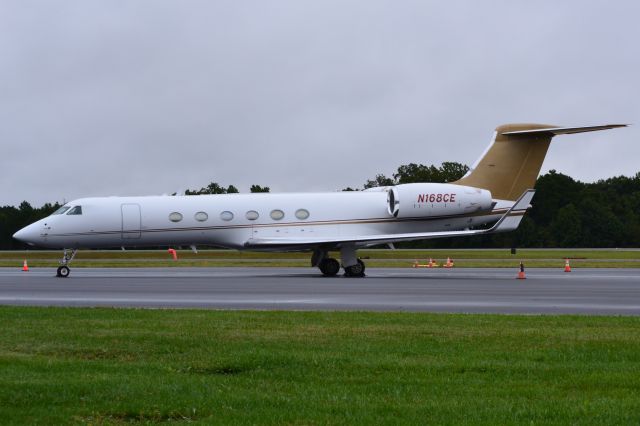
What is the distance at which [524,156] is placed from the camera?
105 feet

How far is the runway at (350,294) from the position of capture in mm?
16969

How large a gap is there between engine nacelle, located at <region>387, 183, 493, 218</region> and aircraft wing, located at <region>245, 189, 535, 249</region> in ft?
3.40

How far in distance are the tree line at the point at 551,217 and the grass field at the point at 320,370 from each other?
178 feet

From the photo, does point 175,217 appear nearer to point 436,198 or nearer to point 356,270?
point 356,270

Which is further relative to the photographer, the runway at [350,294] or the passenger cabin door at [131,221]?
the passenger cabin door at [131,221]

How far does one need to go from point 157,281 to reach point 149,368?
17.5 meters

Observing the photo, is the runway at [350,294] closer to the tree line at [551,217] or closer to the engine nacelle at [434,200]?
the engine nacelle at [434,200]

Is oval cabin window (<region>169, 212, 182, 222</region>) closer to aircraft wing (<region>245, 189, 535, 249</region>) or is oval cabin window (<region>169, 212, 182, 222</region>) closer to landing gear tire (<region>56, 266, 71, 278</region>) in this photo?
aircraft wing (<region>245, 189, 535, 249</region>)

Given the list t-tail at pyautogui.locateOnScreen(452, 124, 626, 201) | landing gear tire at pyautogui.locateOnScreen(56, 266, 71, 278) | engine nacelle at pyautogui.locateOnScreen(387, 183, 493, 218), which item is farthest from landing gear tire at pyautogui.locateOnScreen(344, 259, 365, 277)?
landing gear tire at pyautogui.locateOnScreen(56, 266, 71, 278)

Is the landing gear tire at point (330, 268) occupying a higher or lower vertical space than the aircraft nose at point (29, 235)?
lower

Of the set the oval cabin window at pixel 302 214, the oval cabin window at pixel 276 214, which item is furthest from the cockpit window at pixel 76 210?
the oval cabin window at pixel 302 214

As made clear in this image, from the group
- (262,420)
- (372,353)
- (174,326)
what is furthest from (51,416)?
(174,326)

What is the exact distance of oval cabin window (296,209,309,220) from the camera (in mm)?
31484

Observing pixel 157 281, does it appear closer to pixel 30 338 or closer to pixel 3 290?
pixel 3 290
